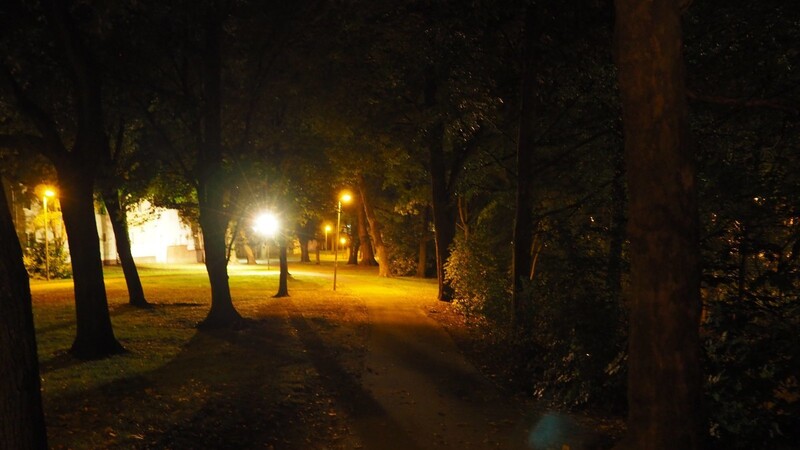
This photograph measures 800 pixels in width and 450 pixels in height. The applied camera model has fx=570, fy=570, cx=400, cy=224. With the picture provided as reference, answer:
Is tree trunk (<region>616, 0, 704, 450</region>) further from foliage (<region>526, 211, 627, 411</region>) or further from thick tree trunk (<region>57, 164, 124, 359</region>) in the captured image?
thick tree trunk (<region>57, 164, 124, 359</region>)

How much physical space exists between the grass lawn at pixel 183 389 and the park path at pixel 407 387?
1.52 feet

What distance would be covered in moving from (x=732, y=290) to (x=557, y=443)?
2.57m

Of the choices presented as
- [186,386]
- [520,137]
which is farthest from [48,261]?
[520,137]

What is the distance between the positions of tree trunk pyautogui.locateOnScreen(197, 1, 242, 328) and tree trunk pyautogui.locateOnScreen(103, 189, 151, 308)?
399 cm

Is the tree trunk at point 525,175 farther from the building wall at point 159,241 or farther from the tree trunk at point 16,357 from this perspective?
the building wall at point 159,241

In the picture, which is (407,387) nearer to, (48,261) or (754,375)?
(754,375)

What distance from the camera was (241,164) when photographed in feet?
64.1

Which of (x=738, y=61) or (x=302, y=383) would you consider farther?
(x=302, y=383)

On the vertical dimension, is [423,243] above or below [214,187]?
below

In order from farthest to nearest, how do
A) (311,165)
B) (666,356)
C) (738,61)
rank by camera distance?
(311,165) → (738,61) → (666,356)

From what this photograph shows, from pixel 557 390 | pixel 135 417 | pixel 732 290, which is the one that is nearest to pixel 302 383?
pixel 135 417

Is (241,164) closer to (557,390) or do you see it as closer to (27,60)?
(27,60)

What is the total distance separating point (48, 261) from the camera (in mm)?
28984

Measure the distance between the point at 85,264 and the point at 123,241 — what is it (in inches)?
307
